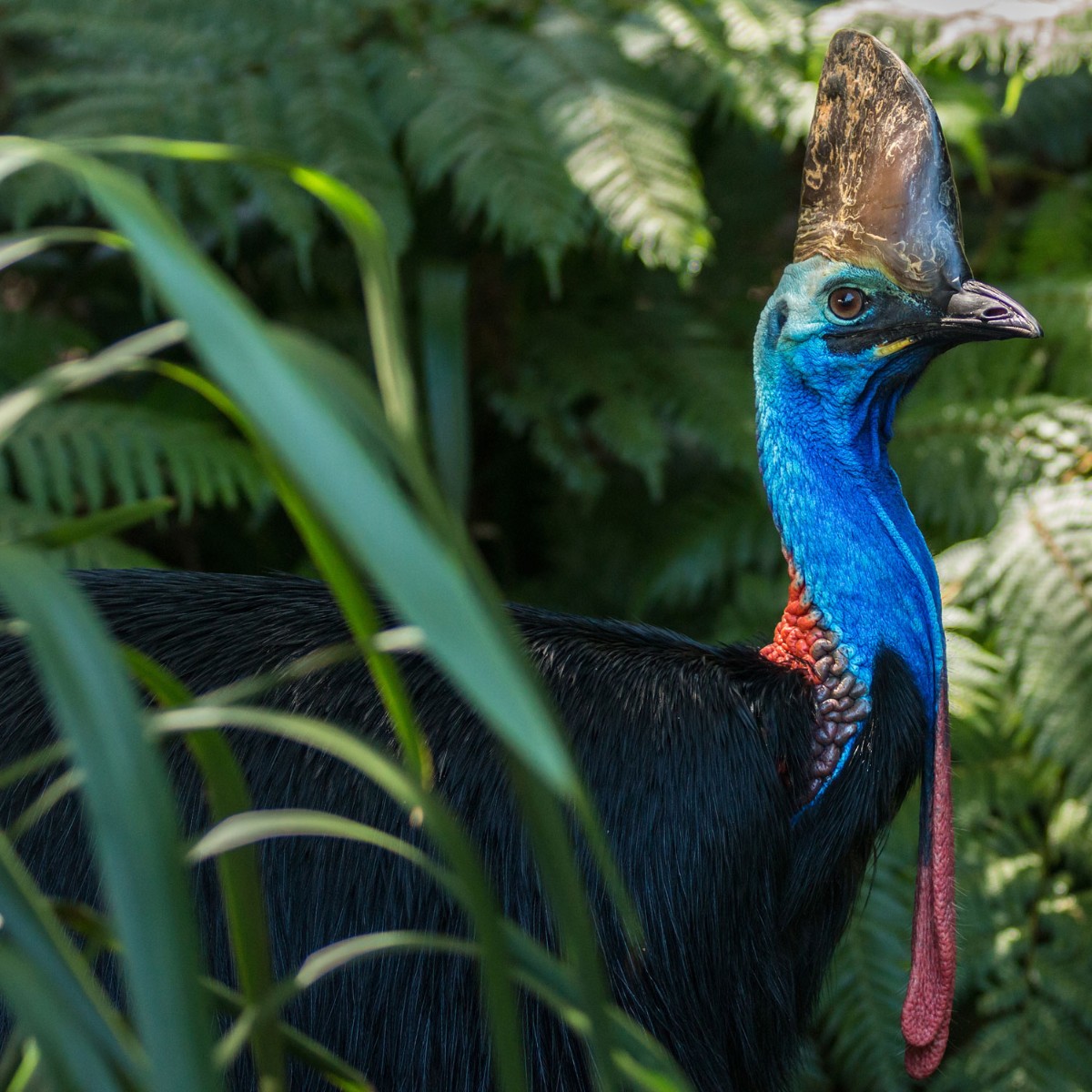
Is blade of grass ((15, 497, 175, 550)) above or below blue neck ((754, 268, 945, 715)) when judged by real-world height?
above

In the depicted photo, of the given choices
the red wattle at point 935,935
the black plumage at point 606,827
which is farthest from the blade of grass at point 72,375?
the red wattle at point 935,935

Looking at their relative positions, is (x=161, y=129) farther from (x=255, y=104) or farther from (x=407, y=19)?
(x=407, y=19)

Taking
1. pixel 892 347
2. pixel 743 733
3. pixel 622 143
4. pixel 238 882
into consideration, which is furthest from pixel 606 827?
pixel 622 143

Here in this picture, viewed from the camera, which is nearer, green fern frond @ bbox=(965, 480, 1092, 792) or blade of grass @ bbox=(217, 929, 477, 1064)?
blade of grass @ bbox=(217, 929, 477, 1064)

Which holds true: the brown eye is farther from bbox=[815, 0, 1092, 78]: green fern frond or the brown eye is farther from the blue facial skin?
bbox=[815, 0, 1092, 78]: green fern frond

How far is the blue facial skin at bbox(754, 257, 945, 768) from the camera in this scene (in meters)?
1.28

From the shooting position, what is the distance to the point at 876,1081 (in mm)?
1825

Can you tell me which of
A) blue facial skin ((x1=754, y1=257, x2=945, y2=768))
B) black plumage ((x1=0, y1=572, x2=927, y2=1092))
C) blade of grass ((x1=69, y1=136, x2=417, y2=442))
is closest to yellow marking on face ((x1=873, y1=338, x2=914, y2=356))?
blue facial skin ((x1=754, y1=257, x2=945, y2=768))

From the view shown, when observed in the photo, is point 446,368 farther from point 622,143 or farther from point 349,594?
point 349,594

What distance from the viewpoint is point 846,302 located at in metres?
1.28

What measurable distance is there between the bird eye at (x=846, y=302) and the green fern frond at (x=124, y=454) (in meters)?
1.03

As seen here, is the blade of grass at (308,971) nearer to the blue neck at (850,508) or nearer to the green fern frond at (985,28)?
the blue neck at (850,508)

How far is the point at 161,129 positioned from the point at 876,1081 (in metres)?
1.68

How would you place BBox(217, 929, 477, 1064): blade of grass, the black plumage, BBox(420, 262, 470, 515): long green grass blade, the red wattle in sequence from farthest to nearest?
1. BBox(420, 262, 470, 515): long green grass blade
2. the red wattle
3. the black plumage
4. BBox(217, 929, 477, 1064): blade of grass
